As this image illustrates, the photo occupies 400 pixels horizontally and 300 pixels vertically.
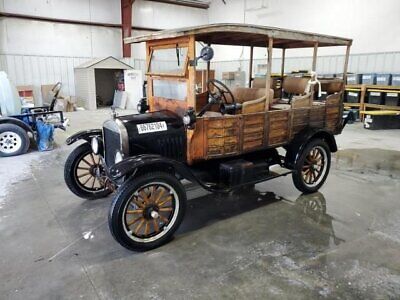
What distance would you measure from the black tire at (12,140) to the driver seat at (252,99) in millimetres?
4186

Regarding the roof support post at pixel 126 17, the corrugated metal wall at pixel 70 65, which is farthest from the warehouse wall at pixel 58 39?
the roof support post at pixel 126 17

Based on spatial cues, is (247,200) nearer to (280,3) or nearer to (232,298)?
(232,298)

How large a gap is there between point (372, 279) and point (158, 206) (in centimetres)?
186

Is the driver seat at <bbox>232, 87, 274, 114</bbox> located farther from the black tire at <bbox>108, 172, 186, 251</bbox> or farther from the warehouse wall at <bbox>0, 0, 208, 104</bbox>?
the warehouse wall at <bbox>0, 0, 208, 104</bbox>

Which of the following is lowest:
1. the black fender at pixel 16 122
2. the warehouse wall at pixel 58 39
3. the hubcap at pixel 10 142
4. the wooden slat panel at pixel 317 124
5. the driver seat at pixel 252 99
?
the hubcap at pixel 10 142

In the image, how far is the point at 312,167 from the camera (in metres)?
4.19

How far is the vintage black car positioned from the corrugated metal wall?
22.4ft

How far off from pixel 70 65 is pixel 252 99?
1105 centimetres

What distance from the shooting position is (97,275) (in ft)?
8.12

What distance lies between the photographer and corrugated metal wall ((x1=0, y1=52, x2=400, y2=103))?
9984 millimetres

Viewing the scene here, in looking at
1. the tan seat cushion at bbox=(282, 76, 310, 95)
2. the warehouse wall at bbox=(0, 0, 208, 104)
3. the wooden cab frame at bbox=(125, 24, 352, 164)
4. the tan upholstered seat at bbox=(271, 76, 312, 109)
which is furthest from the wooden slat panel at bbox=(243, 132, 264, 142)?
the warehouse wall at bbox=(0, 0, 208, 104)

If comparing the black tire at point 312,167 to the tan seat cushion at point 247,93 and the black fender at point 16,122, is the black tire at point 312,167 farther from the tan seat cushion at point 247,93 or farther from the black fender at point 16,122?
the black fender at point 16,122

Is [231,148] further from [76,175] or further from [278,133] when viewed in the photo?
[76,175]

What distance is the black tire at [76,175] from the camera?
12.4ft
